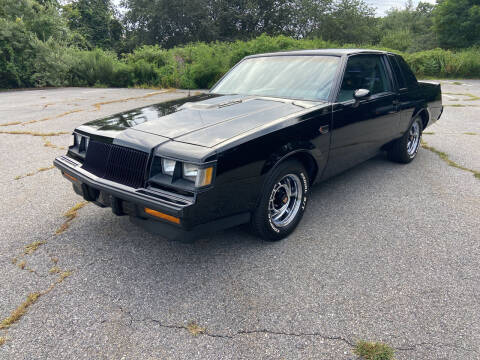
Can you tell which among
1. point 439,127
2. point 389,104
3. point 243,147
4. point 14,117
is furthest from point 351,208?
point 14,117

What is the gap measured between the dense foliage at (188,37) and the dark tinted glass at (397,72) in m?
8.93

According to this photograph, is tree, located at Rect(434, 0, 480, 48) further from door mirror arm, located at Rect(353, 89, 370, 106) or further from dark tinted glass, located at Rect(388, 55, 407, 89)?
door mirror arm, located at Rect(353, 89, 370, 106)

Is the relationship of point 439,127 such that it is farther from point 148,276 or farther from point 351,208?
point 148,276

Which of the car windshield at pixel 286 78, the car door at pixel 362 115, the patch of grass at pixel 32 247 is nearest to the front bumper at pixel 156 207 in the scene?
the patch of grass at pixel 32 247

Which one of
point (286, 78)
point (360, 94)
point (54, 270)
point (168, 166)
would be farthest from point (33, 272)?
point (360, 94)

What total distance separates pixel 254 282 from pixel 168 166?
103cm

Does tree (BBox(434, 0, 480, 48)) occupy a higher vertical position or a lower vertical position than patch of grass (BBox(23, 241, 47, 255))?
higher

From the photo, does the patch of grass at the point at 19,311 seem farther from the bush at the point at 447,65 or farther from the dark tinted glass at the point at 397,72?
the bush at the point at 447,65

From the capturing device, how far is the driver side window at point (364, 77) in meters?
3.49

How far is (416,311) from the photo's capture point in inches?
86.0

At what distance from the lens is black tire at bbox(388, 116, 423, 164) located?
473cm

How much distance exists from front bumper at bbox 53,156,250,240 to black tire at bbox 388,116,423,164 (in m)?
3.05

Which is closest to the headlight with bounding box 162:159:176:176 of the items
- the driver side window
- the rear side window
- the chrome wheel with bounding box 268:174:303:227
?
the chrome wheel with bounding box 268:174:303:227

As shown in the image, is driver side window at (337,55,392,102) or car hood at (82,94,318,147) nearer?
car hood at (82,94,318,147)
